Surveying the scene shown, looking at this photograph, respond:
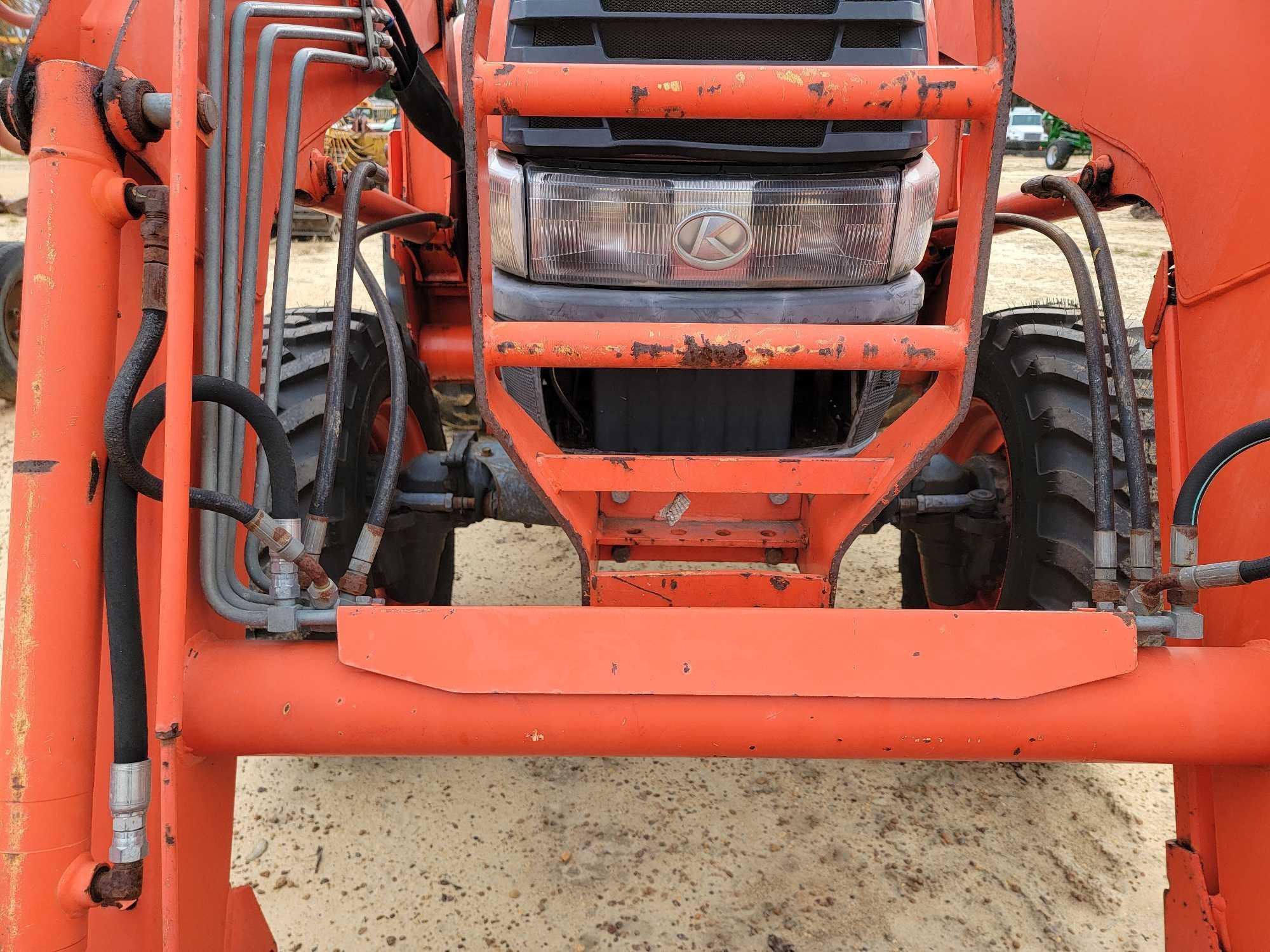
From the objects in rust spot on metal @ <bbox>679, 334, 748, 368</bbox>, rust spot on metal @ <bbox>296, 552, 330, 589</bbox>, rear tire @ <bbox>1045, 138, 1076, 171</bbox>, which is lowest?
rust spot on metal @ <bbox>296, 552, 330, 589</bbox>

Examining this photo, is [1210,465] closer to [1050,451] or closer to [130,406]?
[1050,451]

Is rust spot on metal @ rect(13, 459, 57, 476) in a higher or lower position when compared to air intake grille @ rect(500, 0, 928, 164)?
lower

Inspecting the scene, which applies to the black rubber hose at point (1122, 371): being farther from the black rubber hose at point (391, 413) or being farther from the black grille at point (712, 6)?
the black rubber hose at point (391, 413)

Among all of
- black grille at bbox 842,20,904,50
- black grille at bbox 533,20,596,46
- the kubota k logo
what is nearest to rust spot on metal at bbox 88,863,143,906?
the kubota k logo

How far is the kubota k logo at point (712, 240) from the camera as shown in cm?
153

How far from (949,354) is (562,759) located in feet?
5.47

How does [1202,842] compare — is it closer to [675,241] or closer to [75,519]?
[675,241]

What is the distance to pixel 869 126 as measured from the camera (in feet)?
5.04

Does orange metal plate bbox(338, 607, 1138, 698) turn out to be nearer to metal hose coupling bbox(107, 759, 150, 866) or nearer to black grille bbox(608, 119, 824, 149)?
metal hose coupling bbox(107, 759, 150, 866)

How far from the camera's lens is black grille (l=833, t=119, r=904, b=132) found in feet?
5.01

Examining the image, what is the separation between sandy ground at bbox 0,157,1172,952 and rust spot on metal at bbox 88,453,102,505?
1260 millimetres

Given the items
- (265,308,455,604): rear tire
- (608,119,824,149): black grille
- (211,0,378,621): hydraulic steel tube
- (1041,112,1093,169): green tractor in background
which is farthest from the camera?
(1041,112,1093,169): green tractor in background

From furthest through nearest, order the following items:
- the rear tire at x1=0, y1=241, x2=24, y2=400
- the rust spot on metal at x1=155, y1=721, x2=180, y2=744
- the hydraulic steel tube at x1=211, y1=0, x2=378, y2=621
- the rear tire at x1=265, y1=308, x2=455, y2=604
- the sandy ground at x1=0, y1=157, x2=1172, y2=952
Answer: the rear tire at x1=0, y1=241, x2=24, y2=400
the rear tire at x1=265, y1=308, x2=455, y2=604
the sandy ground at x1=0, y1=157, x2=1172, y2=952
the hydraulic steel tube at x1=211, y1=0, x2=378, y2=621
the rust spot on metal at x1=155, y1=721, x2=180, y2=744

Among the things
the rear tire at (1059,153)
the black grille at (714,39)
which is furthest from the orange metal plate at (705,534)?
the rear tire at (1059,153)
